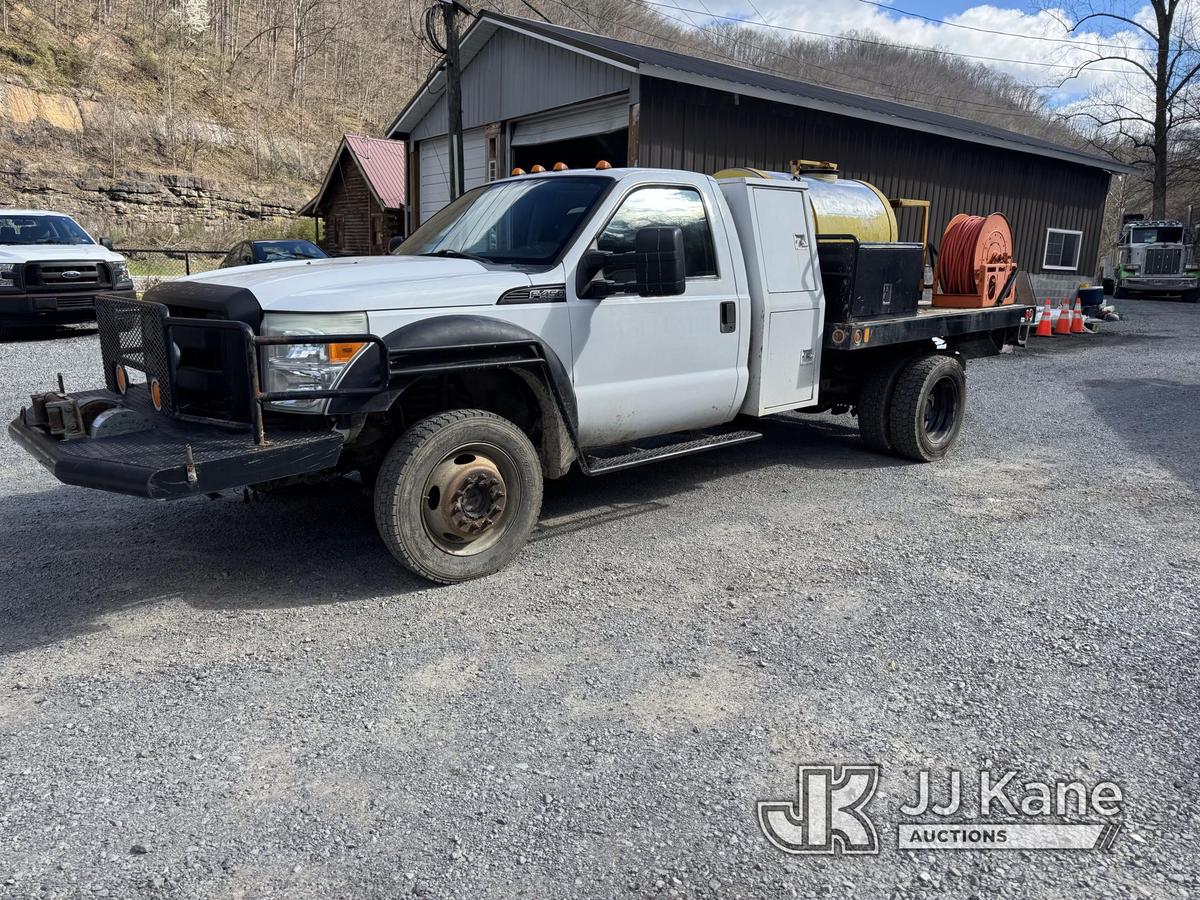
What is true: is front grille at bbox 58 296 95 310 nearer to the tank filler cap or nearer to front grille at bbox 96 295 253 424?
front grille at bbox 96 295 253 424

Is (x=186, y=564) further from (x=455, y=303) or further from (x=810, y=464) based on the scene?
(x=810, y=464)

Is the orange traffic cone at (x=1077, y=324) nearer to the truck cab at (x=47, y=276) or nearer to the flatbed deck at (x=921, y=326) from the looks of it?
the flatbed deck at (x=921, y=326)

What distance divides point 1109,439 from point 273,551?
7508 millimetres

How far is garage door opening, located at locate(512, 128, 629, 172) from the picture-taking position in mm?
16877

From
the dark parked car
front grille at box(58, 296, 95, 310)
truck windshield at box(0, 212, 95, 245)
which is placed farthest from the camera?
the dark parked car

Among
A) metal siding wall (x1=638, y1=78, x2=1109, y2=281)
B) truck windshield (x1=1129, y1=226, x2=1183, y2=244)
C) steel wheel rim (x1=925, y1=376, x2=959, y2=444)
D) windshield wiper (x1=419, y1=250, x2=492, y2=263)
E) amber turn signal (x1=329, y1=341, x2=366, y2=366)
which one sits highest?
metal siding wall (x1=638, y1=78, x2=1109, y2=281)

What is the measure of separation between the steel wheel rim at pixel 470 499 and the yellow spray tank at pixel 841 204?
3.17 meters

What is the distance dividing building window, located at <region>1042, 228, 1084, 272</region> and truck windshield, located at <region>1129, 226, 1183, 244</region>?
1217 centimetres

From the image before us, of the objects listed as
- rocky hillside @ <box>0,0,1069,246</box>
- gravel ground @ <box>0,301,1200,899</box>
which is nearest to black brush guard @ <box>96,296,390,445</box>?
gravel ground @ <box>0,301,1200,899</box>

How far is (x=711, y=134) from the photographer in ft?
44.1

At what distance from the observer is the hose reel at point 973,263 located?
7.66 metres

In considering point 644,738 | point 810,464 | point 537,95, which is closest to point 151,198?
point 537,95

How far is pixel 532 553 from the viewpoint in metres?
5.14

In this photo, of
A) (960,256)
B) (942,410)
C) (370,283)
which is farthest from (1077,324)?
(370,283)
